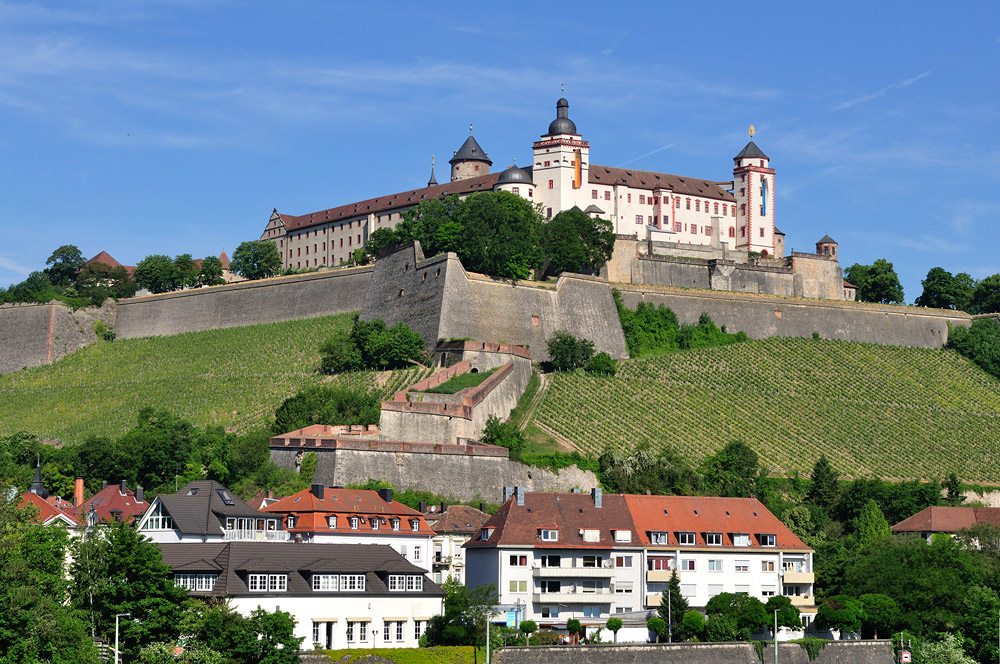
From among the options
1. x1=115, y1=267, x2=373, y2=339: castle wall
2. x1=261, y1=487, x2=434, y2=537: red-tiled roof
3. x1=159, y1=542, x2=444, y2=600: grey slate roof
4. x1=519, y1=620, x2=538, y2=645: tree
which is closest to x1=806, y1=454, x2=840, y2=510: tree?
x1=261, y1=487, x2=434, y2=537: red-tiled roof

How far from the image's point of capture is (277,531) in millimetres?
62125

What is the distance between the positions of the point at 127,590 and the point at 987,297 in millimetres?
92706

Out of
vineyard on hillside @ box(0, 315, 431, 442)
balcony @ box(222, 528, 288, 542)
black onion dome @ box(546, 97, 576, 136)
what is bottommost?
balcony @ box(222, 528, 288, 542)

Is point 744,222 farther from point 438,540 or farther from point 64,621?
point 64,621

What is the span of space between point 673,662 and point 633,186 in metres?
66.0

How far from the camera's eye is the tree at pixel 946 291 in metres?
127

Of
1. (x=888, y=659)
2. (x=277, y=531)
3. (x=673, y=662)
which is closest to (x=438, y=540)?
(x=277, y=531)

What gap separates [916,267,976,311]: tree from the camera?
127 m

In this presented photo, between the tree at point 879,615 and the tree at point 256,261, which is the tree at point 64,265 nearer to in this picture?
the tree at point 256,261

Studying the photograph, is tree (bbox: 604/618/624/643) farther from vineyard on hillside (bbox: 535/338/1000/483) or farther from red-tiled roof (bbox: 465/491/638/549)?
vineyard on hillside (bbox: 535/338/1000/483)

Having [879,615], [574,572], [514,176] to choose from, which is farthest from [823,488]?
[514,176]

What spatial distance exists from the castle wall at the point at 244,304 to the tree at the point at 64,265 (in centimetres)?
1009

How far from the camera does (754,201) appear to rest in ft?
409

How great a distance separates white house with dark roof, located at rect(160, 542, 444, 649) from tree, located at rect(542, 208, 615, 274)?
5187cm
